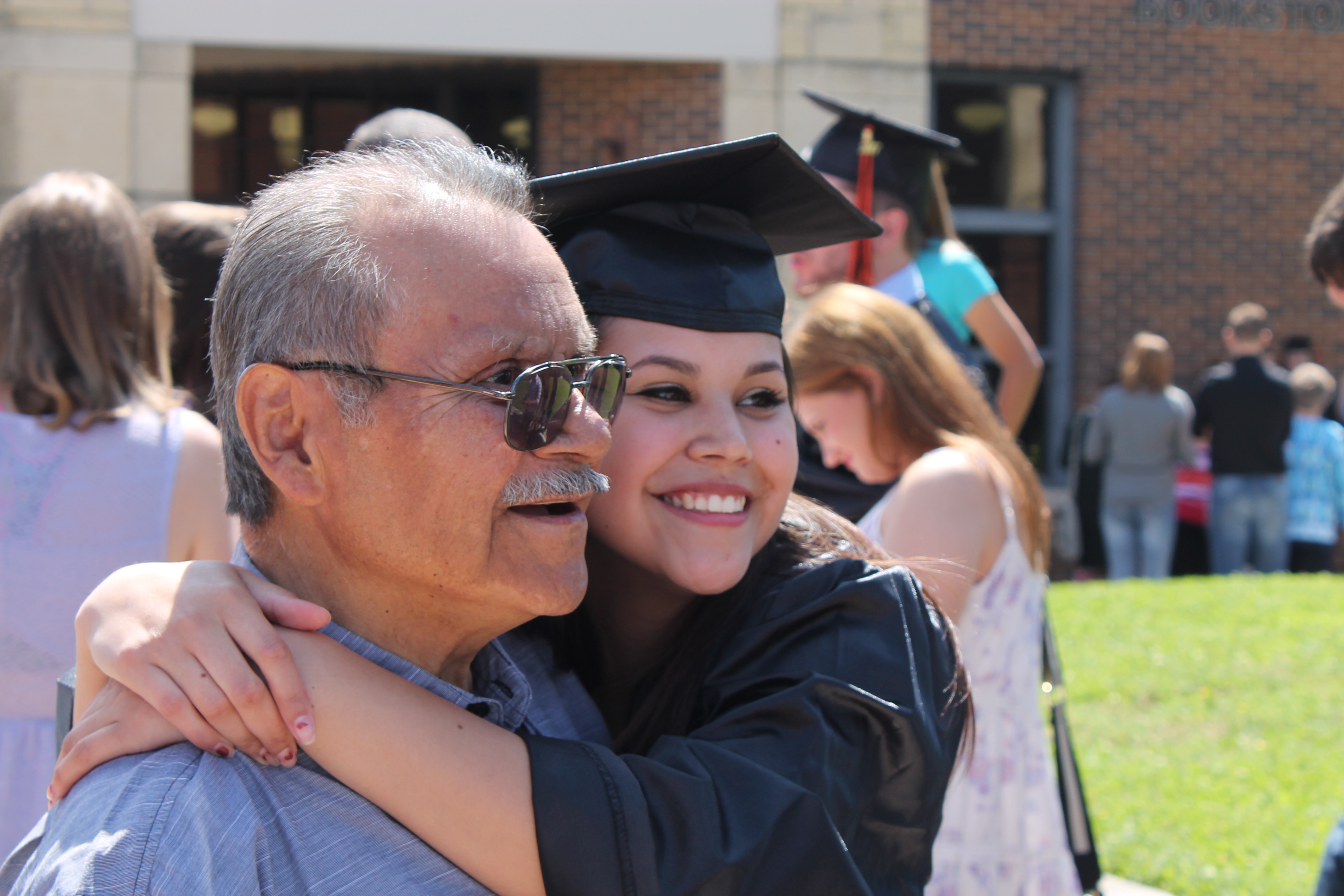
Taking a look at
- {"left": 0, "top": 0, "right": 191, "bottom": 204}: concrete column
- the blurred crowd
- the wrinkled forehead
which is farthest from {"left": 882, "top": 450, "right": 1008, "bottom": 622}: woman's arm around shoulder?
{"left": 0, "top": 0, "right": 191, "bottom": 204}: concrete column

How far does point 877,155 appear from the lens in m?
4.21

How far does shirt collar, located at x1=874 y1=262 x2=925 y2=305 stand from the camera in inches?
162

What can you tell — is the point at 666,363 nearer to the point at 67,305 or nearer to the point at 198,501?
the point at 198,501

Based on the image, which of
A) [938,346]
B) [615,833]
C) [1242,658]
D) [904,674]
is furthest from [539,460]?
[1242,658]

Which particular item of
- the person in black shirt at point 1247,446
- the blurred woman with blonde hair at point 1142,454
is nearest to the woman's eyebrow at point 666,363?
the blurred woman with blonde hair at point 1142,454

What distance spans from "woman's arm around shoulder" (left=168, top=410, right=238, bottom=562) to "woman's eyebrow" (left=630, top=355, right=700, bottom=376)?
3.83 feet

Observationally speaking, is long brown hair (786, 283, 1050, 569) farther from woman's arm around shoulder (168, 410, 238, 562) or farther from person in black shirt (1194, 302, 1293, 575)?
person in black shirt (1194, 302, 1293, 575)

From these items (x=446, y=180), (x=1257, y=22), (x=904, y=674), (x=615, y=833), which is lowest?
(x=615, y=833)

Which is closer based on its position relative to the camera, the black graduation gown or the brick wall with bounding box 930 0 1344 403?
the black graduation gown

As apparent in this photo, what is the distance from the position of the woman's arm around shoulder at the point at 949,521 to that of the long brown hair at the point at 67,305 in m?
1.66

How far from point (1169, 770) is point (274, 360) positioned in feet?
17.0

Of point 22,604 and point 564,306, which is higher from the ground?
point 564,306

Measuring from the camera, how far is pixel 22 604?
8.02 ft

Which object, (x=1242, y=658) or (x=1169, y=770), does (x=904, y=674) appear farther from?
(x=1242, y=658)
